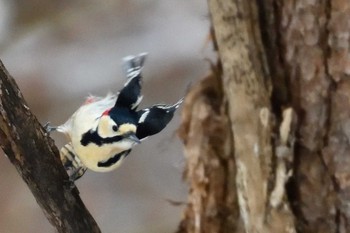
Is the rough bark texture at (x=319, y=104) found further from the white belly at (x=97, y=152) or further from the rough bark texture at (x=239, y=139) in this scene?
the white belly at (x=97, y=152)

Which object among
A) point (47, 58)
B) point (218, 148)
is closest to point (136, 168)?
point (47, 58)

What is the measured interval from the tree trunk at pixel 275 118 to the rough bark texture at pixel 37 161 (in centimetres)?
10

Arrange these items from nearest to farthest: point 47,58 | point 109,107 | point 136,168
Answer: point 109,107, point 136,168, point 47,58

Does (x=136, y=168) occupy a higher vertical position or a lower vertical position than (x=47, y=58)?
lower

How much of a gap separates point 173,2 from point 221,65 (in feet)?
2.25

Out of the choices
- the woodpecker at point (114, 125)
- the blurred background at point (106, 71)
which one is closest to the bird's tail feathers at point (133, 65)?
the woodpecker at point (114, 125)

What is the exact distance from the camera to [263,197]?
473 mm

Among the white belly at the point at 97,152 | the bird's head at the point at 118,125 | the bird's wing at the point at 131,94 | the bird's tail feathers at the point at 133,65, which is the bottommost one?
the white belly at the point at 97,152

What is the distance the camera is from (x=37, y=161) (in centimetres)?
42

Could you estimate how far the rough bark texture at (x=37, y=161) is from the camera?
393 mm

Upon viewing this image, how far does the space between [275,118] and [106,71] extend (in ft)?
2.03

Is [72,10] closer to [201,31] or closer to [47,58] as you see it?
[47,58]

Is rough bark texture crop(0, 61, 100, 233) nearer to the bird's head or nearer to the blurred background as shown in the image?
the bird's head

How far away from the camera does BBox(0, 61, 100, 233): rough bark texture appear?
393 mm
